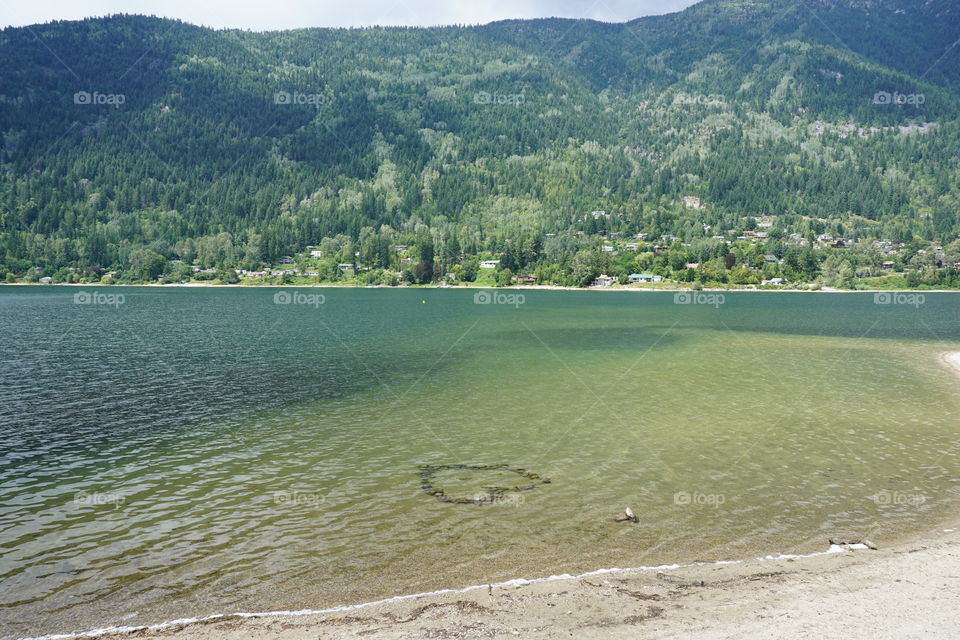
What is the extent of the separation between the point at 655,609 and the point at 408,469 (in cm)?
1336

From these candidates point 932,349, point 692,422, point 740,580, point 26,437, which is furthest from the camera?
point 932,349

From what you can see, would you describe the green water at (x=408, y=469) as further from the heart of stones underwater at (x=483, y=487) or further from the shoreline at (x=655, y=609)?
the shoreline at (x=655, y=609)

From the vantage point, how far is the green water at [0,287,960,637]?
53.8 feet

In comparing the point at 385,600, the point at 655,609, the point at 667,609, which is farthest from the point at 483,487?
the point at 667,609

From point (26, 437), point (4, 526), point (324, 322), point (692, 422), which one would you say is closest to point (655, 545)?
point (692, 422)

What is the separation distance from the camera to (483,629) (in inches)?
509

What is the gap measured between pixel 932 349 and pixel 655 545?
68723 millimetres

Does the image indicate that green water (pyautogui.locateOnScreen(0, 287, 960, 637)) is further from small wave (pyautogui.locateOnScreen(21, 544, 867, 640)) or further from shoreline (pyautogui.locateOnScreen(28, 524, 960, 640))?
shoreline (pyautogui.locateOnScreen(28, 524, 960, 640))

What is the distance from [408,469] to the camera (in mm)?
25047

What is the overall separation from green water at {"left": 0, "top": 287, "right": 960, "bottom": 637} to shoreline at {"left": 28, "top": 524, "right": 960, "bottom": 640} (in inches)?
38.1

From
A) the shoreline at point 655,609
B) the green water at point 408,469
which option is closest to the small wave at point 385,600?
the shoreline at point 655,609

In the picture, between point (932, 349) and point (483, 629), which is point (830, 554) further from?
point (932, 349)

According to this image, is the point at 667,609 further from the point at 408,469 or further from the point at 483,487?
the point at 408,469

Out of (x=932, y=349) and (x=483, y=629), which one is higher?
(x=483, y=629)
